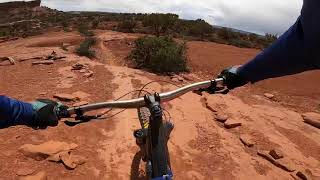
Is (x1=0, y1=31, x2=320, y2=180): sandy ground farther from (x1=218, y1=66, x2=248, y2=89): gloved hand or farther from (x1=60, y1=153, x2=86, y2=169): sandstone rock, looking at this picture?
(x1=218, y1=66, x2=248, y2=89): gloved hand

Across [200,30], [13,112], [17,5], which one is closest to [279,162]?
[13,112]

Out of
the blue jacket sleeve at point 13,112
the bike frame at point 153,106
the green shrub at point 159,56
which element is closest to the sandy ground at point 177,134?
the green shrub at point 159,56

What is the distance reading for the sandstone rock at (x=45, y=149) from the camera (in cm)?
563

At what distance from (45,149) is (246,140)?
345 cm

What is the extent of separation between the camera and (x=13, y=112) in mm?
2586

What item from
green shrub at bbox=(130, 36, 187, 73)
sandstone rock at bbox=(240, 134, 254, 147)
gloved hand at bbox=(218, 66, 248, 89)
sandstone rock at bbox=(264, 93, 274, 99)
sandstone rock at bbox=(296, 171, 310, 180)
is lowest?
sandstone rock at bbox=(296, 171, 310, 180)

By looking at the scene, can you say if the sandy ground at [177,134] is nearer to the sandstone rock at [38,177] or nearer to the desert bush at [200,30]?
the sandstone rock at [38,177]

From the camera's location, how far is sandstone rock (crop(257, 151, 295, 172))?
6189mm

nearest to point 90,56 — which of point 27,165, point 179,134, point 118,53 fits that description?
point 118,53

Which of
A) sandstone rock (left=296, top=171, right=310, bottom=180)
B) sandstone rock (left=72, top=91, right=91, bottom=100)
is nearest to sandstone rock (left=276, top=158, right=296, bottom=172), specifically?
sandstone rock (left=296, top=171, right=310, bottom=180)

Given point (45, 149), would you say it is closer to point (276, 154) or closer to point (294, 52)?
point (276, 154)

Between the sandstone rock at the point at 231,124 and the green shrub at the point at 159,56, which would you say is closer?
the sandstone rock at the point at 231,124

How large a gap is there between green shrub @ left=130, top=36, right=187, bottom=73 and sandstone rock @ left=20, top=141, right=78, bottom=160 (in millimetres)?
5839

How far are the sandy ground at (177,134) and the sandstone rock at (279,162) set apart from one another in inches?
3.1
